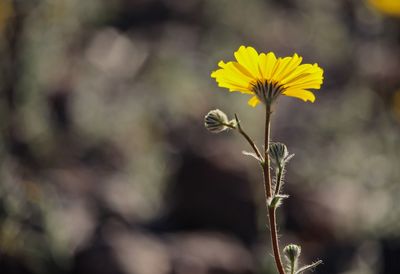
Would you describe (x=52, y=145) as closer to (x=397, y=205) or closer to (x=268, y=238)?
(x=268, y=238)

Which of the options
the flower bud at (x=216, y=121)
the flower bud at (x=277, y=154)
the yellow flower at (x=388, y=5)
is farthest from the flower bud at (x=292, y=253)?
the yellow flower at (x=388, y=5)

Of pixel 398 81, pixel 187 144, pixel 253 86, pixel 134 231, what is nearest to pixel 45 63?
pixel 187 144

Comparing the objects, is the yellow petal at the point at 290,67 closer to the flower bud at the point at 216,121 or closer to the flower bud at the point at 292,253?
the flower bud at the point at 216,121

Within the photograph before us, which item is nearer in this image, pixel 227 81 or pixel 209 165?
pixel 227 81

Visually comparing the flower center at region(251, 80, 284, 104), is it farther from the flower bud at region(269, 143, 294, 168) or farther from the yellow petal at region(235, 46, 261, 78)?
the flower bud at region(269, 143, 294, 168)

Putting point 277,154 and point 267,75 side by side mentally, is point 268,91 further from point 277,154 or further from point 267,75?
point 277,154
